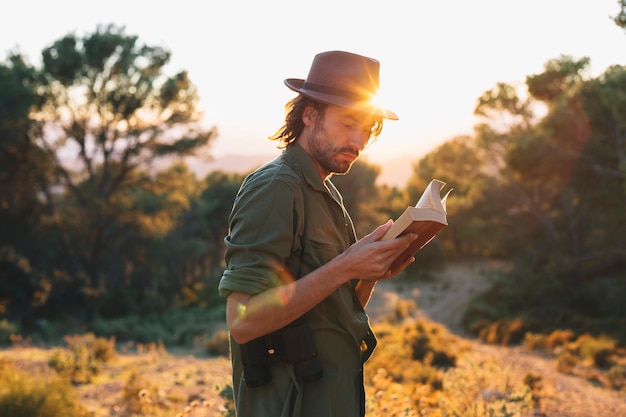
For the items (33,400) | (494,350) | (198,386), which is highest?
(494,350)

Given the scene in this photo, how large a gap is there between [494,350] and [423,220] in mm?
16040

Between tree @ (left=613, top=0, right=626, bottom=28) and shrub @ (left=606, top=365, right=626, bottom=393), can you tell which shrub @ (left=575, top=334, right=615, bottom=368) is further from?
tree @ (left=613, top=0, right=626, bottom=28)

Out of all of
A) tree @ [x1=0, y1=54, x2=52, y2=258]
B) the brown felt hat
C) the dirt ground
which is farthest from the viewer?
tree @ [x1=0, y1=54, x2=52, y2=258]

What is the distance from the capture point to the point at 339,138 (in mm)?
2252

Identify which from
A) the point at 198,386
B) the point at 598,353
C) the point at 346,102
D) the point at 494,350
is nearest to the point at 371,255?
the point at 346,102

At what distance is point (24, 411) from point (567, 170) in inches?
695

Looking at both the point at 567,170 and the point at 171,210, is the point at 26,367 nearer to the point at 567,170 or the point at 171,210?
the point at 567,170

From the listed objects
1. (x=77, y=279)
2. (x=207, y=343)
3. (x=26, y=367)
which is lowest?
(x=26, y=367)

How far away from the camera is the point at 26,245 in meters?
29.1

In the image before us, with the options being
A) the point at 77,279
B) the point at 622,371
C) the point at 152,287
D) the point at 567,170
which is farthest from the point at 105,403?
the point at 152,287

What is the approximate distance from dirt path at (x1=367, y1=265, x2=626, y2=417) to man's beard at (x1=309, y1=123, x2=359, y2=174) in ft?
18.3

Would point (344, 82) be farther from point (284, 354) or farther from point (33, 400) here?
point (33, 400)

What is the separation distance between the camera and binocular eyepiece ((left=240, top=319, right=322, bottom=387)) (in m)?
2.03

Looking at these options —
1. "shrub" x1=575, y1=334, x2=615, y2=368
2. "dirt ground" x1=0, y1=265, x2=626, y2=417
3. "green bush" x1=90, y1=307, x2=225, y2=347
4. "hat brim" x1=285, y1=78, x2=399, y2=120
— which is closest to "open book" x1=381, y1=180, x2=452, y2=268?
"hat brim" x1=285, y1=78, x2=399, y2=120
